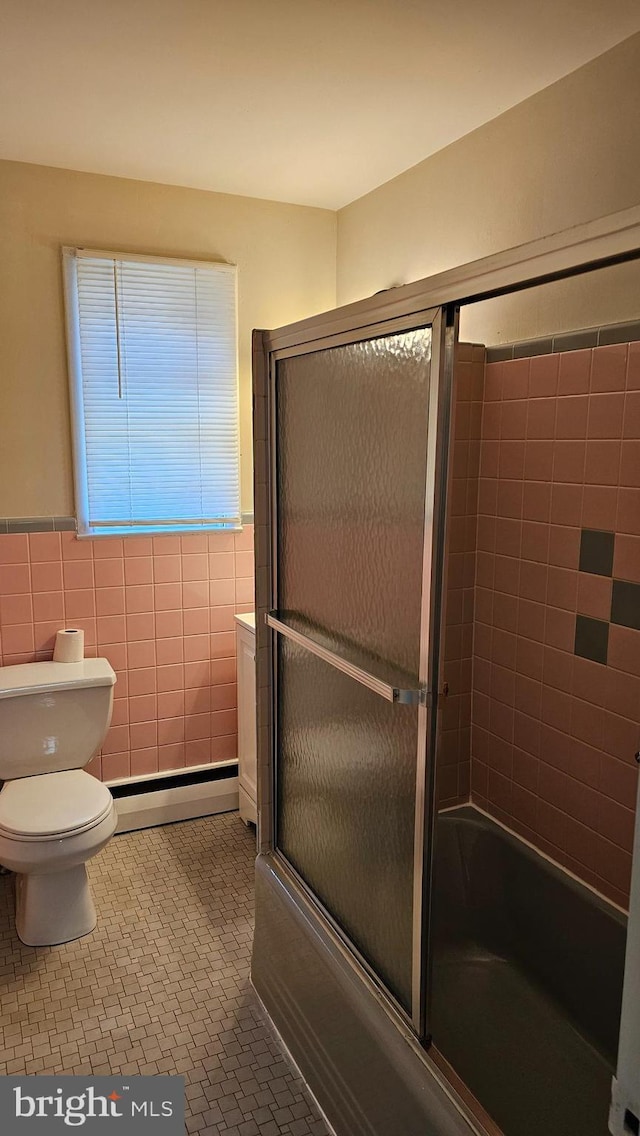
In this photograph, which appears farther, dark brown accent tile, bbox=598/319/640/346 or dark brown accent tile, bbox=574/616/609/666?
dark brown accent tile, bbox=574/616/609/666

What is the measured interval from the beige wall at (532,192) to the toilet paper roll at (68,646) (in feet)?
5.56

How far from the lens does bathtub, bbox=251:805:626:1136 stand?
150 centimetres

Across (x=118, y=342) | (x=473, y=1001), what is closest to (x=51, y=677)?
(x=118, y=342)

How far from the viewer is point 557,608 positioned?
2.19 meters

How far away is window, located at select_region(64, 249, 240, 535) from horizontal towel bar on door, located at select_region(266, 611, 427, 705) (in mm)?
1096

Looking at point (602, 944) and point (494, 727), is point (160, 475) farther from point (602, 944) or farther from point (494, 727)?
point (602, 944)

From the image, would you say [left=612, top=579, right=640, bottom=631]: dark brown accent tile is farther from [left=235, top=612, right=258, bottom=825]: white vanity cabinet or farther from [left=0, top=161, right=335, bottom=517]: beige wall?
[left=0, top=161, right=335, bottom=517]: beige wall

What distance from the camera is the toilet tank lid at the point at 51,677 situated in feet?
8.25

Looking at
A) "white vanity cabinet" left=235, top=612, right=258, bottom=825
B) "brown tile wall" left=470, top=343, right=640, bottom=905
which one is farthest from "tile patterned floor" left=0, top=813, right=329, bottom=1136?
"brown tile wall" left=470, top=343, right=640, bottom=905

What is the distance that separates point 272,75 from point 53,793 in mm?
2163

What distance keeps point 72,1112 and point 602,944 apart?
134 centimetres

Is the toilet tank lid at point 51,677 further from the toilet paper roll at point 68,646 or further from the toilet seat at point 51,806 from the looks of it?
the toilet seat at point 51,806

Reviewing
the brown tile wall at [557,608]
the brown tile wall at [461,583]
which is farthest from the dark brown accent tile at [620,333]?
the brown tile wall at [461,583]

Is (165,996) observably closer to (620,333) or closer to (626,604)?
(626,604)
